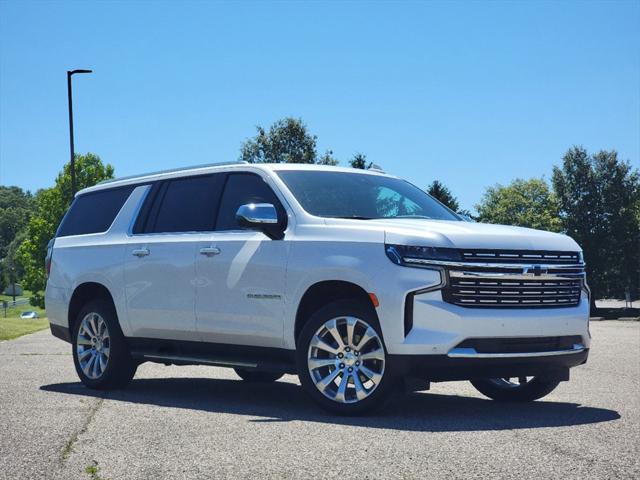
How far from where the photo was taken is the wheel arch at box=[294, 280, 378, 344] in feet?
24.6

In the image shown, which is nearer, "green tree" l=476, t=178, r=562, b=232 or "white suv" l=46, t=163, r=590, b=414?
"white suv" l=46, t=163, r=590, b=414

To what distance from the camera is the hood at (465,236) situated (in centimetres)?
706

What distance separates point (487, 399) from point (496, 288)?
2.11m

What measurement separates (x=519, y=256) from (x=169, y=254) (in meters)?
3.42

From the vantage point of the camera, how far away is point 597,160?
65500 mm

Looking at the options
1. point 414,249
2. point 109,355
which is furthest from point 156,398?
point 414,249

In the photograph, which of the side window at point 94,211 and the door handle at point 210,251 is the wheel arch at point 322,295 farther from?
the side window at point 94,211

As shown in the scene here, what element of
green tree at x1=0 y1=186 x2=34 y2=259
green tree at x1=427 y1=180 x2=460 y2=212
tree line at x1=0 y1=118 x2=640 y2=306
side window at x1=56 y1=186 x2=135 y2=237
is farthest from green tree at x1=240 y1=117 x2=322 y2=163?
green tree at x1=0 y1=186 x2=34 y2=259

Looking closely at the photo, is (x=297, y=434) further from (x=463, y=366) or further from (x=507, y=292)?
(x=507, y=292)

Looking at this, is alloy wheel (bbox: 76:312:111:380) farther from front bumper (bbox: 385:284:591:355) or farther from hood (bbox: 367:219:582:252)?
front bumper (bbox: 385:284:591:355)

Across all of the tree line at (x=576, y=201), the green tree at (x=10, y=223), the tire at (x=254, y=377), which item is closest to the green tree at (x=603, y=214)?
the tree line at (x=576, y=201)

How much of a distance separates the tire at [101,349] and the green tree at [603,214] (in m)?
53.5

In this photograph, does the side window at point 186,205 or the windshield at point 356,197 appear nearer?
the windshield at point 356,197

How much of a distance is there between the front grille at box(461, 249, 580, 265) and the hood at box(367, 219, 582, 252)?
33 mm
